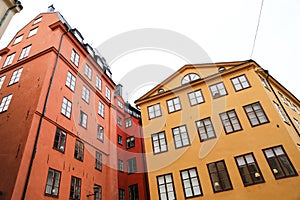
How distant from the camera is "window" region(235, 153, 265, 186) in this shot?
1312 centimetres

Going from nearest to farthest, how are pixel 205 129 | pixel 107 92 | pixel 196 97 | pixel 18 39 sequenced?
pixel 205 129 < pixel 196 97 < pixel 18 39 < pixel 107 92

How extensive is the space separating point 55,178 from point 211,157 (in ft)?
35.7

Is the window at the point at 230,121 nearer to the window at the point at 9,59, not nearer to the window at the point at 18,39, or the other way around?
the window at the point at 9,59

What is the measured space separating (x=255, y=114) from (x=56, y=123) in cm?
1462

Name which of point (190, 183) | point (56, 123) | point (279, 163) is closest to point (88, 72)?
point (56, 123)

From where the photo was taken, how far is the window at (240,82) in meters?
16.7

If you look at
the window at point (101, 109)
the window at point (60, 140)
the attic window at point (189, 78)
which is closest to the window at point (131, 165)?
the window at point (101, 109)

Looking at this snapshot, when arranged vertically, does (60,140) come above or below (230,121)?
below

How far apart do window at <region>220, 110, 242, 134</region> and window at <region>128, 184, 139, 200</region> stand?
11885 millimetres

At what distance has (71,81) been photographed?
18.0 m

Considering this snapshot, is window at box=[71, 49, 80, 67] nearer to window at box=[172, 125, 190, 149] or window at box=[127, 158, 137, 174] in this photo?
window at box=[172, 125, 190, 149]

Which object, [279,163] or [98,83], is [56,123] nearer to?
[98,83]

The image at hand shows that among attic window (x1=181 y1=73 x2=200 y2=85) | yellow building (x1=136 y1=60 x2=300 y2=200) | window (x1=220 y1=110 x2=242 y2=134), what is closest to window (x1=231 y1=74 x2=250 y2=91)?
yellow building (x1=136 y1=60 x2=300 y2=200)

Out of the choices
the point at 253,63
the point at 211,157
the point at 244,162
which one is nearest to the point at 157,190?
the point at 211,157
